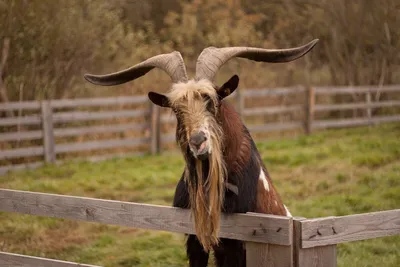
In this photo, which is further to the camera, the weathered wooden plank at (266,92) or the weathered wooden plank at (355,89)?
the weathered wooden plank at (355,89)

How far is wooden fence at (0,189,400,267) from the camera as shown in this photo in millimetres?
3852

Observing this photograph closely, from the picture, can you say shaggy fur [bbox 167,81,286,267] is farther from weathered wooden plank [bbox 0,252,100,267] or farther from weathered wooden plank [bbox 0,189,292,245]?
weathered wooden plank [bbox 0,252,100,267]

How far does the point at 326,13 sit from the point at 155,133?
324 inches

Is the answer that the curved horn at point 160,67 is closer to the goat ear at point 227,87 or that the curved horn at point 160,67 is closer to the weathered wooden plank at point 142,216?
the goat ear at point 227,87

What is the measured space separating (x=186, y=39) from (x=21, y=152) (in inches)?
455

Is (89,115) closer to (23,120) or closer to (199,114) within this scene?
(23,120)

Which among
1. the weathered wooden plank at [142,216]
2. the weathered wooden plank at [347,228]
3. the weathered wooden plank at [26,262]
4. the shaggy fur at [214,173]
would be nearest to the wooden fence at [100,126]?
the weathered wooden plank at [26,262]

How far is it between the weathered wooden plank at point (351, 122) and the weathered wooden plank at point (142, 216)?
13.2m

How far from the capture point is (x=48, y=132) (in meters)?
13.2

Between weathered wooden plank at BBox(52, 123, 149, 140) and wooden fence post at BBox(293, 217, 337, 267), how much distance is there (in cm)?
1013

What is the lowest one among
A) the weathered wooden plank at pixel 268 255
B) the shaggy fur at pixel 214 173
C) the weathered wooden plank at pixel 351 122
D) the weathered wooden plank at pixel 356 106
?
the weathered wooden plank at pixel 268 255

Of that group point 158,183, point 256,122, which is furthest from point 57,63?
point 256,122

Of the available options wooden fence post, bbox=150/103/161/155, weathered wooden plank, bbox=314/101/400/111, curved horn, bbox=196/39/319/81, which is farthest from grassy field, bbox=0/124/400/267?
curved horn, bbox=196/39/319/81

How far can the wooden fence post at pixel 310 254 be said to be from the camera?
3.84 metres
